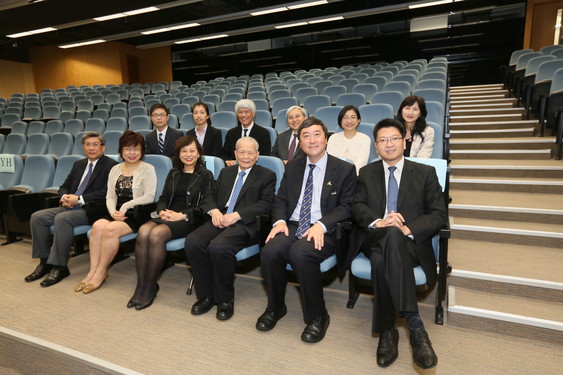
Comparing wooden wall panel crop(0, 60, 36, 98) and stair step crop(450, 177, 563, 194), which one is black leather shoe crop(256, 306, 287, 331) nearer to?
stair step crop(450, 177, 563, 194)

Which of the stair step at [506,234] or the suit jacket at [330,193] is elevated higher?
the suit jacket at [330,193]

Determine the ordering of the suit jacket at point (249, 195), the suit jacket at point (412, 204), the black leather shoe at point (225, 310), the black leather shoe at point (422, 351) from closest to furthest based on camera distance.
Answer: the black leather shoe at point (422, 351), the suit jacket at point (412, 204), the black leather shoe at point (225, 310), the suit jacket at point (249, 195)

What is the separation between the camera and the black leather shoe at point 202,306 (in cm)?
212

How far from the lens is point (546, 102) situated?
390cm

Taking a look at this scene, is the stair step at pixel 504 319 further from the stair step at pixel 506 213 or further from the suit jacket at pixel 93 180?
the suit jacket at pixel 93 180

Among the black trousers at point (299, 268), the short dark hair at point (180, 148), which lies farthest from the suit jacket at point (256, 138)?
the black trousers at point (299, 268)

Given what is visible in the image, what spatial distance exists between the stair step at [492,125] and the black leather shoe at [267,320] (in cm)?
364

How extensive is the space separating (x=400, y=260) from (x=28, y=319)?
2.18 meters

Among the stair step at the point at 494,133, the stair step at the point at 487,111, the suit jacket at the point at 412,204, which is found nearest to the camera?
the suit jacket at the point at 412,204

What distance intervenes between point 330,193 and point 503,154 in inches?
98.8

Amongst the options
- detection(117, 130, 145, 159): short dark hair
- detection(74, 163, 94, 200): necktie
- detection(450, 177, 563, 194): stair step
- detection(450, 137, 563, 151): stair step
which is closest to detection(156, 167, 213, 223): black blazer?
detection(117, 130, 145, 159): short dark hair

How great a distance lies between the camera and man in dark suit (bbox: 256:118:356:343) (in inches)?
73.6

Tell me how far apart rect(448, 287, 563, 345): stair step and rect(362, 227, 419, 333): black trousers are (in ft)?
1.36

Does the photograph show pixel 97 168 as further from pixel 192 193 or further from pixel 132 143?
pixel 192 193
